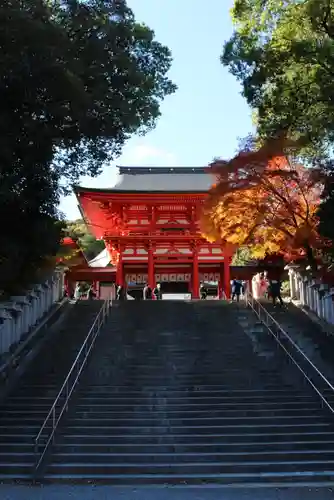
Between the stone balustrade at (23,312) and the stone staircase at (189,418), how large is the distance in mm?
1864

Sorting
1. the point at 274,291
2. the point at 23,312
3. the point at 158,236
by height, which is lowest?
the point at 23,312

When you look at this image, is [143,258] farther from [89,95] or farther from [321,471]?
[321,471]

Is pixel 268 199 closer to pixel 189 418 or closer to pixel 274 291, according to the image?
pixel 274 291

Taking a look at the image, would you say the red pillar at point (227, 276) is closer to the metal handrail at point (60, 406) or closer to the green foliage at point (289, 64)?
the green foliage at point (289, 64)

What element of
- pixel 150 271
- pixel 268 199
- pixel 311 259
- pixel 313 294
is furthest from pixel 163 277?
pixel 313 294

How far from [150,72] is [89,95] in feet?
10.1

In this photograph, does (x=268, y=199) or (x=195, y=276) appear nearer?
(x=268, y=199)

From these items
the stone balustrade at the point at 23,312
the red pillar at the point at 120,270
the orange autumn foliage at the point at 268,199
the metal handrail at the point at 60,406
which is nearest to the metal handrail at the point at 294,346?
the orange autumn foliage at the point at 268,199

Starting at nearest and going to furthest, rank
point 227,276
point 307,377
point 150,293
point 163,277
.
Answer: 1. point 307,377
2. point 150,293
3. point 227,276
4. point 163,277

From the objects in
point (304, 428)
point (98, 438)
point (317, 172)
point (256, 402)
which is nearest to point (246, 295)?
point (317, 172)

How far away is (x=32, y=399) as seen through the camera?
356 inches

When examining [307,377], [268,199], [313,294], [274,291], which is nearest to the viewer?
[307,377]

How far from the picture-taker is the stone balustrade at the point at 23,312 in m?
10.8

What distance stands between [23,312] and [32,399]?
11.9ft
